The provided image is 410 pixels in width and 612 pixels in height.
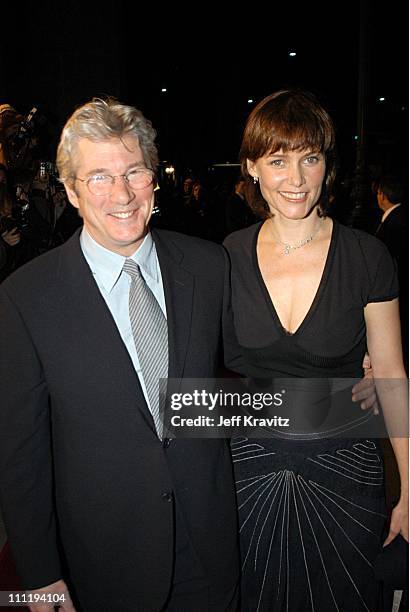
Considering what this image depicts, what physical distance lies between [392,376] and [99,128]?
928 millimetres

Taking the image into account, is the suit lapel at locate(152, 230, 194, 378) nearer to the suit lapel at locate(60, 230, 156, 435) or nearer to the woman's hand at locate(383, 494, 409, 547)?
→ the suit lapel at locate(60, 230, 156, 435)

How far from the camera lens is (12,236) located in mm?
3115

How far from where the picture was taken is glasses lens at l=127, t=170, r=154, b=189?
1260mm

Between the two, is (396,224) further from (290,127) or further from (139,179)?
(139,179)

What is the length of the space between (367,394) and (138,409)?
2.19ft

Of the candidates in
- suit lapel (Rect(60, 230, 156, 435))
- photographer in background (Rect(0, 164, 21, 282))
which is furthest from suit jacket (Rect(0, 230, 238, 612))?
photographer in background (Rect(0, 164, 21, 282))

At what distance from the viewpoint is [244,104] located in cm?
1161

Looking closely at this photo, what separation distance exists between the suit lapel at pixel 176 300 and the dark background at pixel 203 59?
78 centimetres

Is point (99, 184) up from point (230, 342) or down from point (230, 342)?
up

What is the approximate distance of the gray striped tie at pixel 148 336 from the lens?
1.24m

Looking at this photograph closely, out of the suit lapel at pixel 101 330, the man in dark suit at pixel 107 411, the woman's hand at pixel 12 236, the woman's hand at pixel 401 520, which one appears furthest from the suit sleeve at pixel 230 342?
the woman's hand at pixel 12 236

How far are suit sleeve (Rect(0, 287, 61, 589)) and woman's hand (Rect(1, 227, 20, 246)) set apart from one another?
2.03 m

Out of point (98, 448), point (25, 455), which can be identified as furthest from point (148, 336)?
point (25, 455)

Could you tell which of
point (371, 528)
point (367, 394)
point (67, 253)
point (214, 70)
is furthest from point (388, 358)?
point (214, 70)
